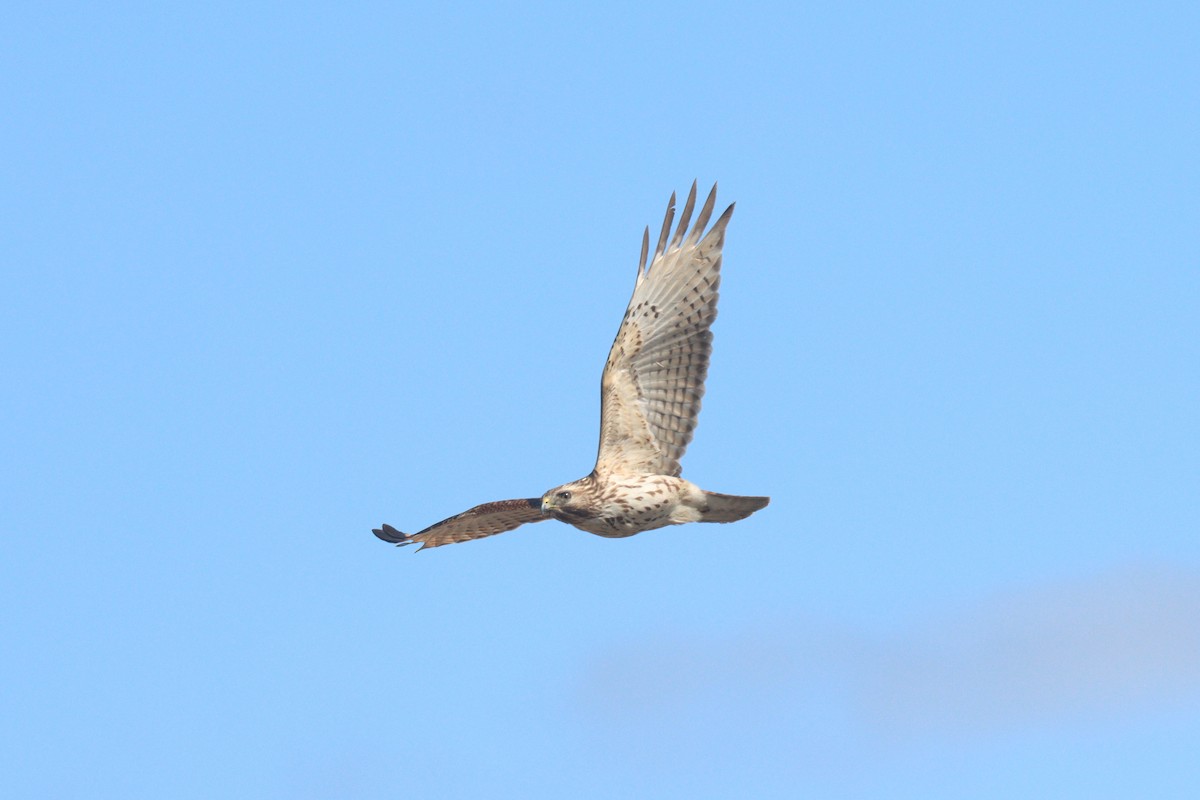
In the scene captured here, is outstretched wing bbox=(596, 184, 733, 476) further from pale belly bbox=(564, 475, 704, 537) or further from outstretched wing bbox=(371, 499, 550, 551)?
outstretched wing bbox=(371, 499, 550, 551)

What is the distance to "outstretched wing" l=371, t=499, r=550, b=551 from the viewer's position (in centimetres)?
1675

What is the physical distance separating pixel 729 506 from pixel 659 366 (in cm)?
164

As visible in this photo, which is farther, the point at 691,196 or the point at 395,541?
the point at 395,541

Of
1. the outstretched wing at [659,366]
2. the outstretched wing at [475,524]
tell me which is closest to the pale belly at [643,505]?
the outstretched wing at [659,366]

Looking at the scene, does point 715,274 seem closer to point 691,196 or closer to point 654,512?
point 691,196

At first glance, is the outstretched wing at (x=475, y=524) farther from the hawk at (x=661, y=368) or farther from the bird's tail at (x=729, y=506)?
the bird's tail at (x=729, y=506)

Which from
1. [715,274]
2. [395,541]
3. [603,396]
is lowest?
[395,541]

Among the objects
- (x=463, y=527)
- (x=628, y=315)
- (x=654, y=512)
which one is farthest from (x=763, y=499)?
(x=463, y=527)

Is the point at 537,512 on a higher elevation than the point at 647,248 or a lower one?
lower

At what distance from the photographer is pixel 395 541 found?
1806 cm

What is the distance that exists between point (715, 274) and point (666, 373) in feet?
3.80

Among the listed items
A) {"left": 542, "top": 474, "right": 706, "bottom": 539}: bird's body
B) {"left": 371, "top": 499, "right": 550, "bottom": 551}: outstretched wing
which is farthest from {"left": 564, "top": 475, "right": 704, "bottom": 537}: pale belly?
{"left": 371, "top": 499, "right": 550, "bottom": 551}: outstretched wing

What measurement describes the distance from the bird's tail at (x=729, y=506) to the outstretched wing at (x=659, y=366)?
0.53 metres

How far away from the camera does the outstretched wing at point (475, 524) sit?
659 inches
